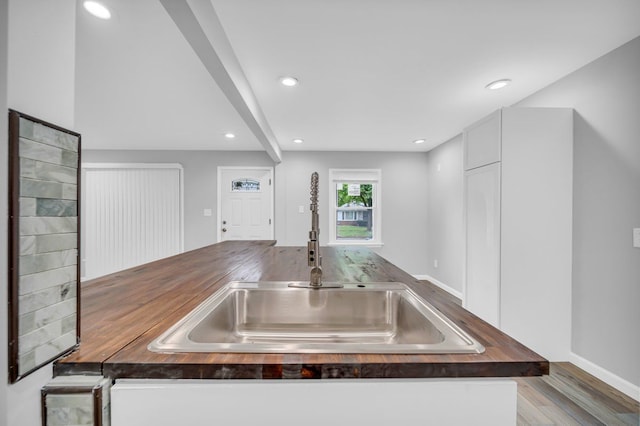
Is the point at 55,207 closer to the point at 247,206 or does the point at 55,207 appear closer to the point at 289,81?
the point at 289,81

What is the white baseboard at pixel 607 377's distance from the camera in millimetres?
1795

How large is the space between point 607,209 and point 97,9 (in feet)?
10.9

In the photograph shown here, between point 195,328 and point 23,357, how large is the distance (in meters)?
0.32

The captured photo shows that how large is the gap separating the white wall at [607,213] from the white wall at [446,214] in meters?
1.87

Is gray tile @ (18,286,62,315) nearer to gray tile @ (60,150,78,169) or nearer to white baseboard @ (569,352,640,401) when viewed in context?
gray tile @ (60,150,78,169)

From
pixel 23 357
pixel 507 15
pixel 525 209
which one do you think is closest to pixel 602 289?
pixel 525 209

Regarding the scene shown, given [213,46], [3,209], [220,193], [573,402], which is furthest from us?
[220,193]

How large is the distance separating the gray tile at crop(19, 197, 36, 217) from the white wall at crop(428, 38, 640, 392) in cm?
278

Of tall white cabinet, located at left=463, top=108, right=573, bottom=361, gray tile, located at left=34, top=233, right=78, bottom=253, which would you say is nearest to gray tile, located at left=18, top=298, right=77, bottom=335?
gray tile, located at left=34, top=233, right=78, bottom=253

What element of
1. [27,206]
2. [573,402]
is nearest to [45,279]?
[27,206]

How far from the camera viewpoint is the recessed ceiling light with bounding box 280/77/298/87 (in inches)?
91.7

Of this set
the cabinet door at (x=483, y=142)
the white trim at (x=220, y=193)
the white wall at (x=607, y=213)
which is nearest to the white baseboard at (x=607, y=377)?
the white wall at (x=607, y=213)

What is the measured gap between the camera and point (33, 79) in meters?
0.51

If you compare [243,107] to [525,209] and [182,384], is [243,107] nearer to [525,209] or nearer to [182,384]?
[182,384]
